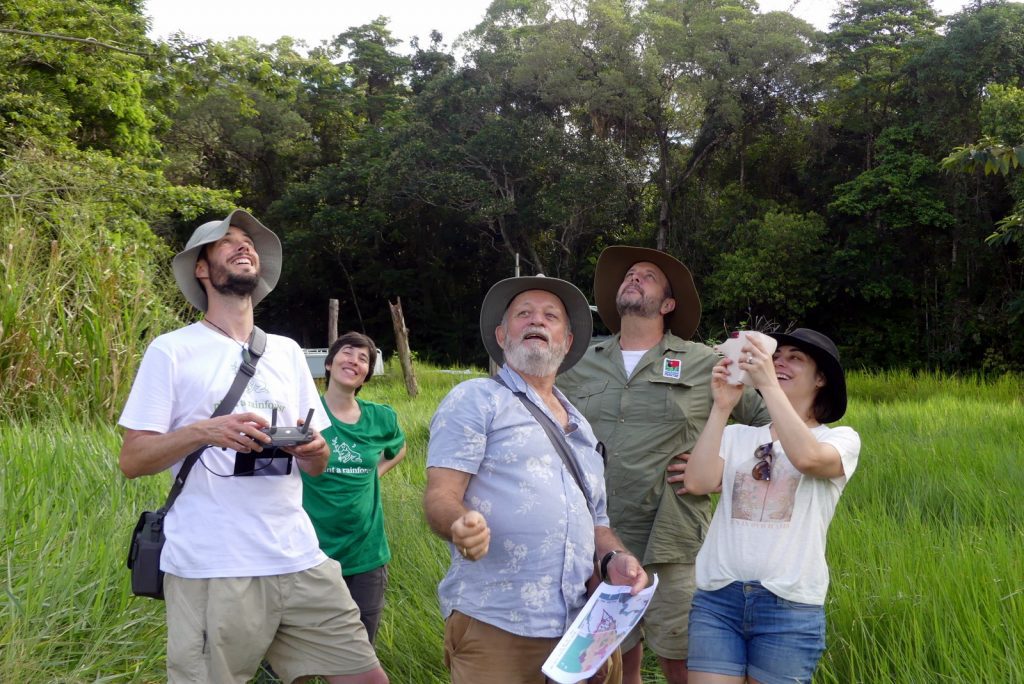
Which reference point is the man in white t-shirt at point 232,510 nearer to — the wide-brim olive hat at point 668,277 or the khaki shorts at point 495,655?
the khaki shorts at point 495,655

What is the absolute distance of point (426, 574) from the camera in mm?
4781

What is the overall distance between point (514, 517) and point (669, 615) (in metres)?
1.12

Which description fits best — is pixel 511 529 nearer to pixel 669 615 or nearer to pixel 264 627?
pixel 264 627

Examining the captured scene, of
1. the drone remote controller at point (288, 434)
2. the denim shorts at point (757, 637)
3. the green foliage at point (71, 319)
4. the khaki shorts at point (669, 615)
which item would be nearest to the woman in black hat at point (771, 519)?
the denim shorts at point (757, 637)

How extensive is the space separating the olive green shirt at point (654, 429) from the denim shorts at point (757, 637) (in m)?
0.49

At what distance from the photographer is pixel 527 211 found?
2970 centimetres

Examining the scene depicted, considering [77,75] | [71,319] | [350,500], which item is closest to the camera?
[350,500]

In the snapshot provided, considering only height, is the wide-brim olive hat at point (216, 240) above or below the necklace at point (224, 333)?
above

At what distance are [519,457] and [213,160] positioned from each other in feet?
115

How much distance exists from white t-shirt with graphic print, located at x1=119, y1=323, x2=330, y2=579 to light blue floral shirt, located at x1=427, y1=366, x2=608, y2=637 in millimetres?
591

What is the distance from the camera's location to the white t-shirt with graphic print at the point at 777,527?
2.75 meters

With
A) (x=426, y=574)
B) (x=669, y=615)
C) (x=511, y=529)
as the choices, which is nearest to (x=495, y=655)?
(x=511, y=529)

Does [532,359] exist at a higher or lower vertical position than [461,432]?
higher

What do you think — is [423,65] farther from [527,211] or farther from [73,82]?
[73,82]
